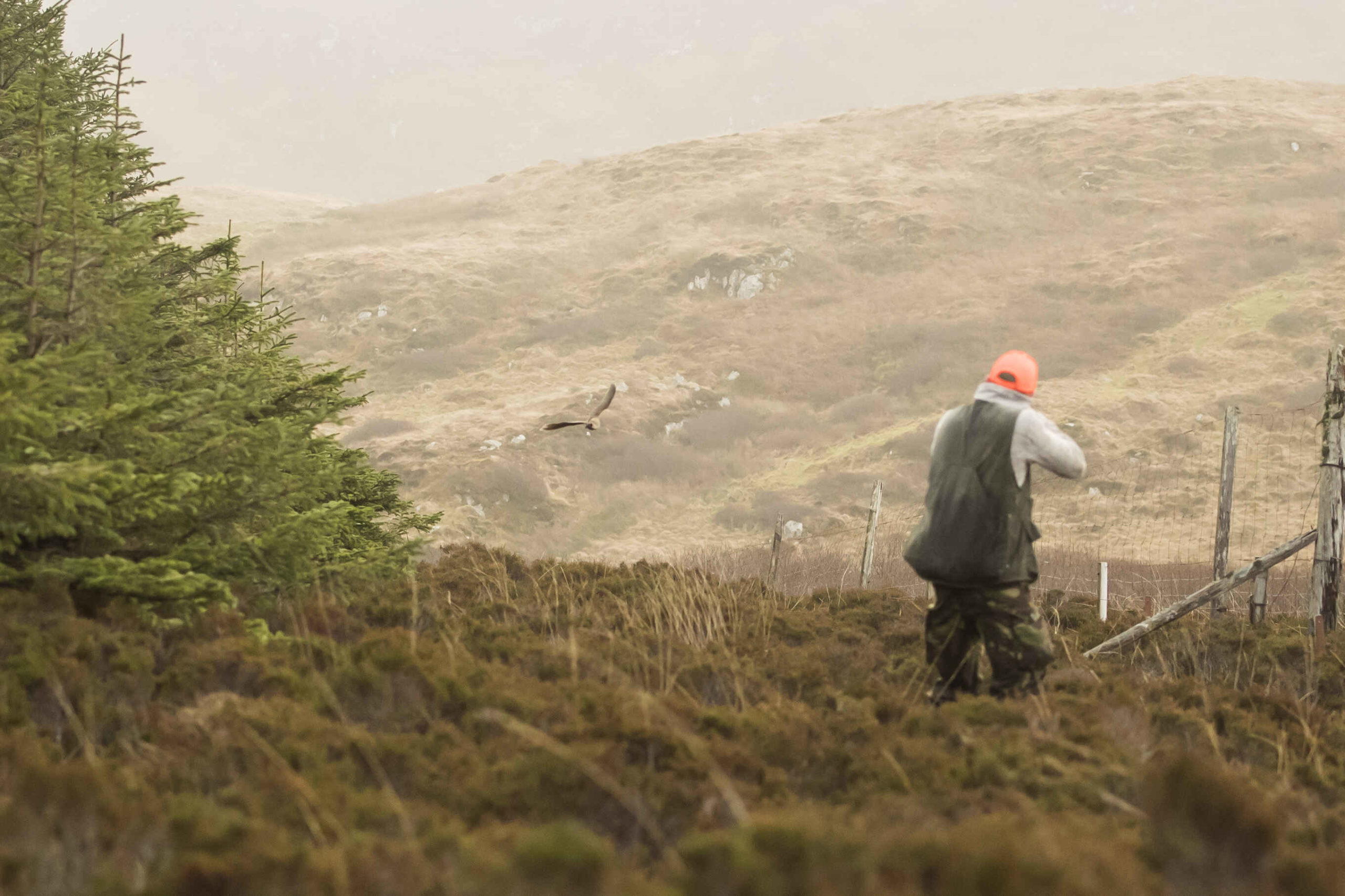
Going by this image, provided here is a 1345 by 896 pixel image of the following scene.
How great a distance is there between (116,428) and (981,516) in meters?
3.50

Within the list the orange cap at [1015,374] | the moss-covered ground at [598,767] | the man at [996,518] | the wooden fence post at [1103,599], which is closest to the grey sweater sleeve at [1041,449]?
the man at [996,518]

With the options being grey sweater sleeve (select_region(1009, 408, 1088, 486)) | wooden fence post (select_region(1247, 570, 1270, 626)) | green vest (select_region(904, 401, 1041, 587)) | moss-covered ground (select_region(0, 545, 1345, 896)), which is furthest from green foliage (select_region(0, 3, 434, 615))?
wooden fence post (select_region(1247, 570, 1270, 626))

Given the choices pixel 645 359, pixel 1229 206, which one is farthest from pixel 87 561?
pixel 1229 206

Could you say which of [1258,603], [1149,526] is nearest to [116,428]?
[1258,603]

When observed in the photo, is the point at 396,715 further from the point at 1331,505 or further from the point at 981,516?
the point at 1331,505

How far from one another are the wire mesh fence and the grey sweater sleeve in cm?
1021

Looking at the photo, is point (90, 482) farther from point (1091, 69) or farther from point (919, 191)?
point (1091, 69)

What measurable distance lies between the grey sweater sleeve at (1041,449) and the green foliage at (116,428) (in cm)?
308

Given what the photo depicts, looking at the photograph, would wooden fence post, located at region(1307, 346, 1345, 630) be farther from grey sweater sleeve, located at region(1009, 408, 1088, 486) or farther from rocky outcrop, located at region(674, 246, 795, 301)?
rocky outcrop, located at region(674, 246, 795, 301)

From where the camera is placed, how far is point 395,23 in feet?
626

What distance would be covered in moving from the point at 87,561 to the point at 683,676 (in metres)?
2.44

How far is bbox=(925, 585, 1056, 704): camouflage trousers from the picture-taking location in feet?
14.9

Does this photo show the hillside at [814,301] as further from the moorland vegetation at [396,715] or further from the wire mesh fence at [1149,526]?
the moorland vegetation at [396,715]

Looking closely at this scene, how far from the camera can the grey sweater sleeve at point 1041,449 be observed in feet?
14.3
